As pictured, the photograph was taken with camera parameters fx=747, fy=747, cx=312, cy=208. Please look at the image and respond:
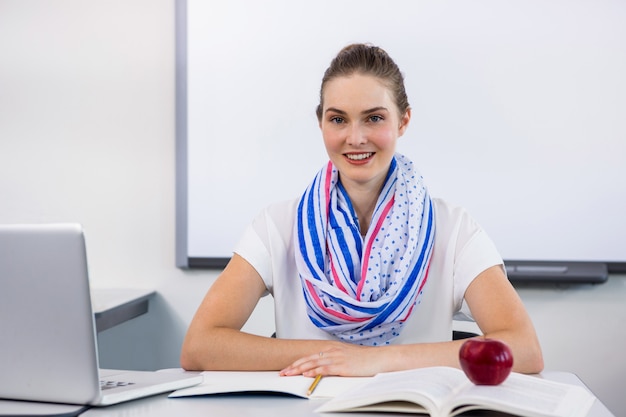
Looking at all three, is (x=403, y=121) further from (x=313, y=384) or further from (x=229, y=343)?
(x=313, y=384)

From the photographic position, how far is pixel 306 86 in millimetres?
2750

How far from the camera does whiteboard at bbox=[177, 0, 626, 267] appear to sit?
259 cm

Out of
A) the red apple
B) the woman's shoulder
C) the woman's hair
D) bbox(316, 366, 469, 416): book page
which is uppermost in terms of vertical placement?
the woman's hair

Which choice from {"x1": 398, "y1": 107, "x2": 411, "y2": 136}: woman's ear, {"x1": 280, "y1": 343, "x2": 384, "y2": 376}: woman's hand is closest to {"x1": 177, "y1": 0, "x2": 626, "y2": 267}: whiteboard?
{"x1": 398, "y1": 107, "x2": 411, "y2": 136}: woman's ear

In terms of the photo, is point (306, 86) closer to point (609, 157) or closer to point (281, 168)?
point (281, 168)

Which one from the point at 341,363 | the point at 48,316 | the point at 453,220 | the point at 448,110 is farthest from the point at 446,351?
the point at 448,110

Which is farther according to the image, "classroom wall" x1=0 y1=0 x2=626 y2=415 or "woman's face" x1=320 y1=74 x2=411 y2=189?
"classroom wall" x1=0 y1=0 x2=626 y2=415

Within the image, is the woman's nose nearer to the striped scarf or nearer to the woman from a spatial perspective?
the woman

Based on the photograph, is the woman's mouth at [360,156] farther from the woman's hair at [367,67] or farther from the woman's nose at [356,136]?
the woman's hair at [367,67]

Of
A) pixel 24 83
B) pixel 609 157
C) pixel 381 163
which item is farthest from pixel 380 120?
pixel 24 83

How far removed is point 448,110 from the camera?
8.77 ft

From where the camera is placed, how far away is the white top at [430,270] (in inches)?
66.4

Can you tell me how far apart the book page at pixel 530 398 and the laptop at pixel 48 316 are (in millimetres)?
486

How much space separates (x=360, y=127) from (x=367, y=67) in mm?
152
